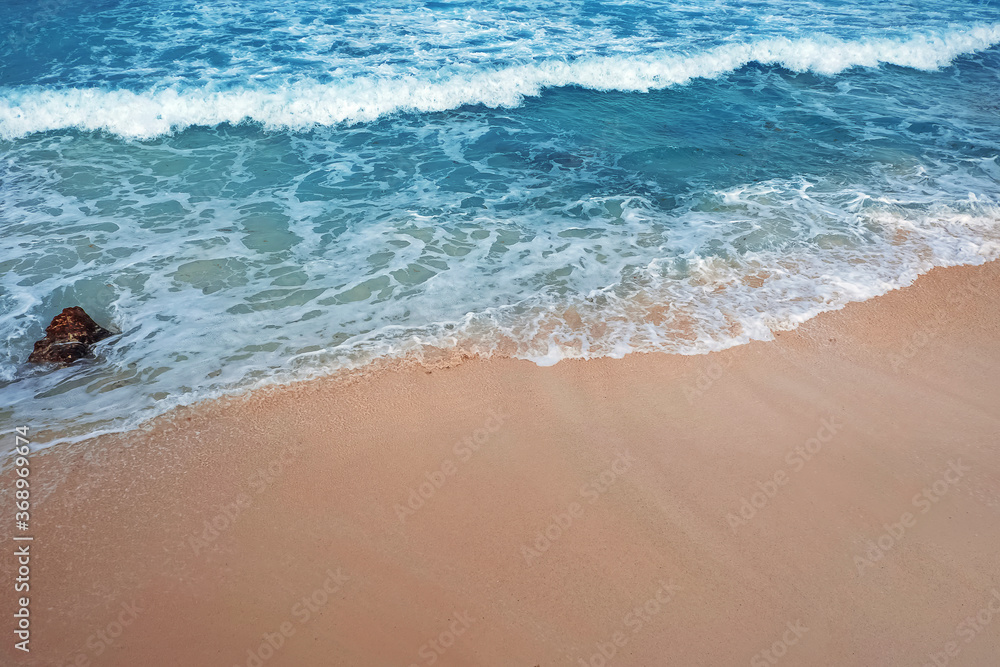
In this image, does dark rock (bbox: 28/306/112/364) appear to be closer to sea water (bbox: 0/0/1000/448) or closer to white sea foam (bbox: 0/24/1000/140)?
sea water (bbox: 0/0/1000/448)

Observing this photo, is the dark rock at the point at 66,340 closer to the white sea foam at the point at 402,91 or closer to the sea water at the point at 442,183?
the sea water at the point at 442,183

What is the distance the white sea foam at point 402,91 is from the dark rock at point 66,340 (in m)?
5.87

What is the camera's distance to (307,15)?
15391 millimetres

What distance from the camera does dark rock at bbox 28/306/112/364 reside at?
5527 mm

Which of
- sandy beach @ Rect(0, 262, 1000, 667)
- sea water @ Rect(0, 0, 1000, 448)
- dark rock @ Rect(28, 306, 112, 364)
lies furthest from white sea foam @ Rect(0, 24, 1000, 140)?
sandy beach @ Rect(0, 262, 1000, 667)

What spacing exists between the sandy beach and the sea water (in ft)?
1.83

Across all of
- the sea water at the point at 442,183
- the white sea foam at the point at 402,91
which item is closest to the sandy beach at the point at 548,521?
the sea water at the point at 442,183

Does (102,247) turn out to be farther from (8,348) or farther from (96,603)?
(96,603)

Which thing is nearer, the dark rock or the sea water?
the dark rock

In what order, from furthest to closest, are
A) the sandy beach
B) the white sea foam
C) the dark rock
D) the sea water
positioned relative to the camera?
the white sea foam → the sea water → the dark rock → the sandy beach

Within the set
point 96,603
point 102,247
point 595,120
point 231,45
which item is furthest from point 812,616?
point 231,45

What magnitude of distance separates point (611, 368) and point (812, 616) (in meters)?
2.48

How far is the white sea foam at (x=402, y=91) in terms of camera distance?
418 inches

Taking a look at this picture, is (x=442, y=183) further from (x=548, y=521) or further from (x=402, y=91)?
(x=548, y=521)
